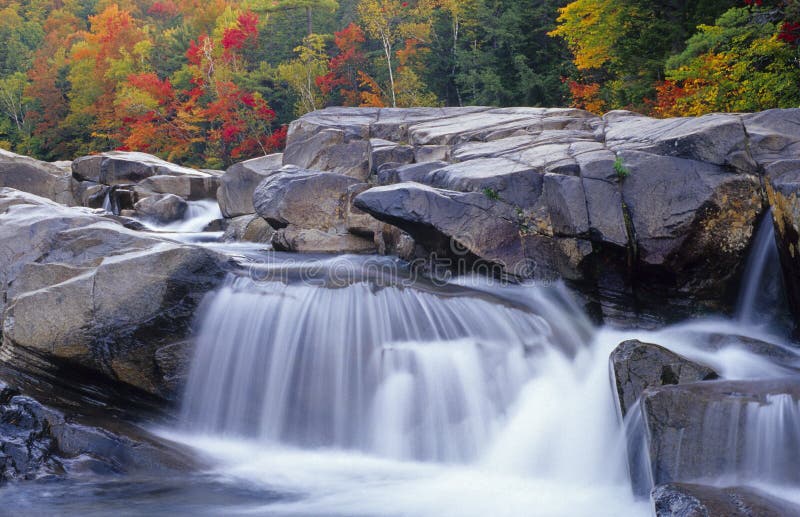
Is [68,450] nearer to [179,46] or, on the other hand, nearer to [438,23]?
[438,23]

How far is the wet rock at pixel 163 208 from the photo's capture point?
16.9 m

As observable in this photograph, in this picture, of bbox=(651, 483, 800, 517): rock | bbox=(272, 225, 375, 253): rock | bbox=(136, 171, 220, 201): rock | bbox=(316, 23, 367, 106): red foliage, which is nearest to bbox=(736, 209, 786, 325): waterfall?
bbox=(651, 483, 800, 517): rock

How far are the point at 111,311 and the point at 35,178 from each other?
50.0ft

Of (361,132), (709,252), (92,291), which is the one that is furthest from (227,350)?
(361,132)

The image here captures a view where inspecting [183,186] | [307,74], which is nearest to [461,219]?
[183,186]

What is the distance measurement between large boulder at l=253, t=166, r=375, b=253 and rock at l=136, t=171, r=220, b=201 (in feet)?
24.7

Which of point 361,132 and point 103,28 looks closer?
point 361,132

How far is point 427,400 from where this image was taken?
22.7 ft

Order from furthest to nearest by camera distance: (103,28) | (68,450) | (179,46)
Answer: (103,28) < (179,46) < (68,450)

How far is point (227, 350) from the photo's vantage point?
7.48m

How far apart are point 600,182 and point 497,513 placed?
442 cm

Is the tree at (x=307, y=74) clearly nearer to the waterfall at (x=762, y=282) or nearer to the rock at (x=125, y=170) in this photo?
the rock at (x=125, y=170)

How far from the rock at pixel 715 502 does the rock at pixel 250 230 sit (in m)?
9.26

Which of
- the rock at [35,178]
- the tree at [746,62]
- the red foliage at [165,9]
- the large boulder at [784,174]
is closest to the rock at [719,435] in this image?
the large boulder at [784,174]
